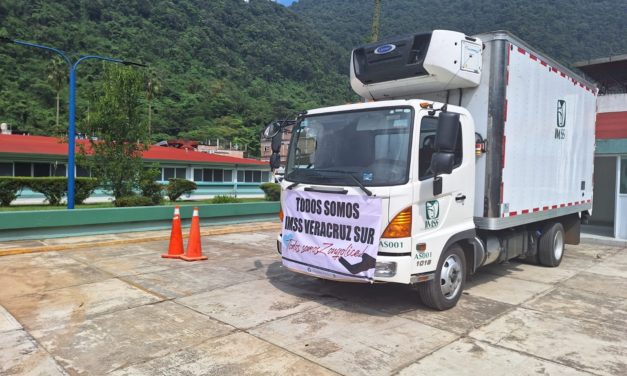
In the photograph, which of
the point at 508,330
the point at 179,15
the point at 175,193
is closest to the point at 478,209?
the point at 508,330

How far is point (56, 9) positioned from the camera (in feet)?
268

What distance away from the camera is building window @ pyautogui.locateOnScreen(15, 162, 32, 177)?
2308cm

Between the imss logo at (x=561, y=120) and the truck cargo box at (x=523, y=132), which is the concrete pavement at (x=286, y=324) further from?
the imss logo at (x=561, y=120)

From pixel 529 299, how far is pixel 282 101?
4048 inches

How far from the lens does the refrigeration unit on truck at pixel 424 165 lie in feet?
16.6

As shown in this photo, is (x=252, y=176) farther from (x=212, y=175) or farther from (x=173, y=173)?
(x=173, y=173)

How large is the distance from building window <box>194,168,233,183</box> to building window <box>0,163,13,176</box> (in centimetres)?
1147

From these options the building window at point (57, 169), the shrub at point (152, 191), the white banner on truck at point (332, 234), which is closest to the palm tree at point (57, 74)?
the building window at point (57, 169)

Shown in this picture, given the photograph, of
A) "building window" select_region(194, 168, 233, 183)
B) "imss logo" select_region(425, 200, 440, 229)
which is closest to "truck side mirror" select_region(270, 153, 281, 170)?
"imss logo" select_region(425, 200, 440, 229)

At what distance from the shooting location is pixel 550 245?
27.8ft

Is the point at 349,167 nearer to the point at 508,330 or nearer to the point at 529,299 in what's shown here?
the point at 508,330

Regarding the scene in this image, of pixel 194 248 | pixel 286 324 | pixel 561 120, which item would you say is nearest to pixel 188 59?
pixel 194 248

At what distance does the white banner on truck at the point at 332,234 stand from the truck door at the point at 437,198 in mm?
508

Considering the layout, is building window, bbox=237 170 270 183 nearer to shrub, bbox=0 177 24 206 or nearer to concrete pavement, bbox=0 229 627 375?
shrub, bbox=0 177 24 206
